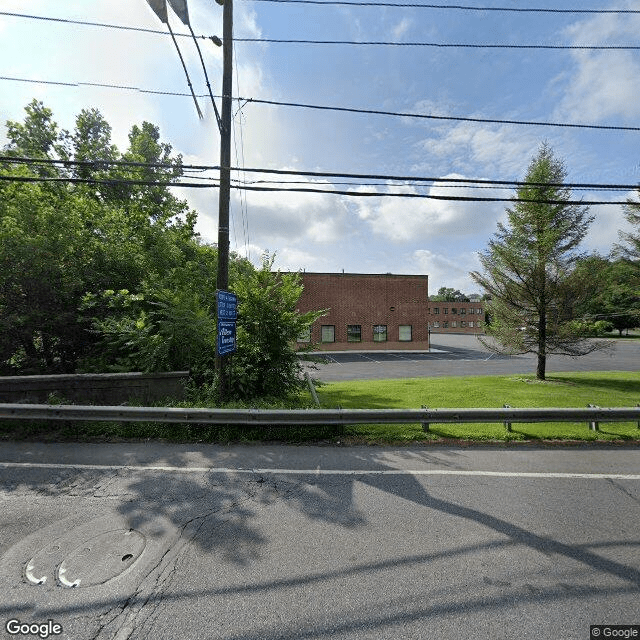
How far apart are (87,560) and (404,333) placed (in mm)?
29845

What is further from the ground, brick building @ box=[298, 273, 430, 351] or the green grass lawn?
brick building @ box=[298, 273, 430, 351]

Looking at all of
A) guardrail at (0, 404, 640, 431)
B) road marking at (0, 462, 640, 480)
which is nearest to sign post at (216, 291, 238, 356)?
guardrail at (0, 404, 640, 431)

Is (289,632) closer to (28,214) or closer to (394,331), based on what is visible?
(28,214)

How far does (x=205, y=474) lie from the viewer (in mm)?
4629

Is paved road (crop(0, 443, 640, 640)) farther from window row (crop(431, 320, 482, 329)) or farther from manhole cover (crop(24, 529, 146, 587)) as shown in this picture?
window row (crop(431, 320, 482, 329))

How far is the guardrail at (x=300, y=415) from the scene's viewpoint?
5953 millimetres

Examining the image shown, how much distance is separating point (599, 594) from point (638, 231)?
976 inches

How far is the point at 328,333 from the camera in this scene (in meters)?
30.0

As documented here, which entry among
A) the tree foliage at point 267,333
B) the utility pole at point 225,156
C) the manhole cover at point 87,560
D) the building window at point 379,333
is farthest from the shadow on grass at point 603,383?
the building window at point 379,333

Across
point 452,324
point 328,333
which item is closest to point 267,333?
point 328,333

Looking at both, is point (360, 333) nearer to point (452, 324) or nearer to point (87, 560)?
point (87, 560)

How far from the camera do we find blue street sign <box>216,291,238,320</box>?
6680 mm

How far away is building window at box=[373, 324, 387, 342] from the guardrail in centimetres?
2436

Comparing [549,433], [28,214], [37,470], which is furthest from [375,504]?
[28,214]
